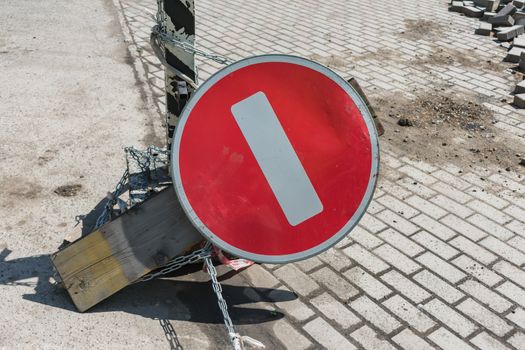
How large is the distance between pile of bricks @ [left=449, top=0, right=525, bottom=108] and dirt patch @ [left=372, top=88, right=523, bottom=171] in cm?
169

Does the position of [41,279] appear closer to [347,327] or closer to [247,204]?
[247,204]

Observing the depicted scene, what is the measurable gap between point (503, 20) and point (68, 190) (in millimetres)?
7298

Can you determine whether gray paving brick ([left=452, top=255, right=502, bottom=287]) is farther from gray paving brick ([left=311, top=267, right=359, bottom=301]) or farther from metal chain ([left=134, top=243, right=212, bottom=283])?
metal chain ([left=134, top=243, right=212, bottom=283])

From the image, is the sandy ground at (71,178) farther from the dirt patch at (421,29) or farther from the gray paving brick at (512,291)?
the dirt patch at (421,29)

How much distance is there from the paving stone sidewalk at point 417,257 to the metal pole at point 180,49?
1.31m

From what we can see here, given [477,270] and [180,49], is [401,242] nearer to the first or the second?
A: [477,270]

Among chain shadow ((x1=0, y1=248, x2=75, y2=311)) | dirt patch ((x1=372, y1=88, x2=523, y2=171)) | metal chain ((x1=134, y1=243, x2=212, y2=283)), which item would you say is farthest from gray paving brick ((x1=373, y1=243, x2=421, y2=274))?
chain shadow ((x1=0, y1=248, x2=75, y2=311))

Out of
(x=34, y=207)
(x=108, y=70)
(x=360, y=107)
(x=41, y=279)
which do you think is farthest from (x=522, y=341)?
(x=108, y=70)

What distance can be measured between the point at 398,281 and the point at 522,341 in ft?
2.74

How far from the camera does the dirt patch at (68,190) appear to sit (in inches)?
185

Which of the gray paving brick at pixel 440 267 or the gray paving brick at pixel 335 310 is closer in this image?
the gray paving brick at pixel 335 310

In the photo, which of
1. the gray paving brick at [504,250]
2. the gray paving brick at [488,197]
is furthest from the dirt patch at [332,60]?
the gray paving brick at [504,250]

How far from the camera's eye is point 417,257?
4332 millimetres

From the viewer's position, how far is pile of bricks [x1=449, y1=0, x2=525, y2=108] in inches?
321
